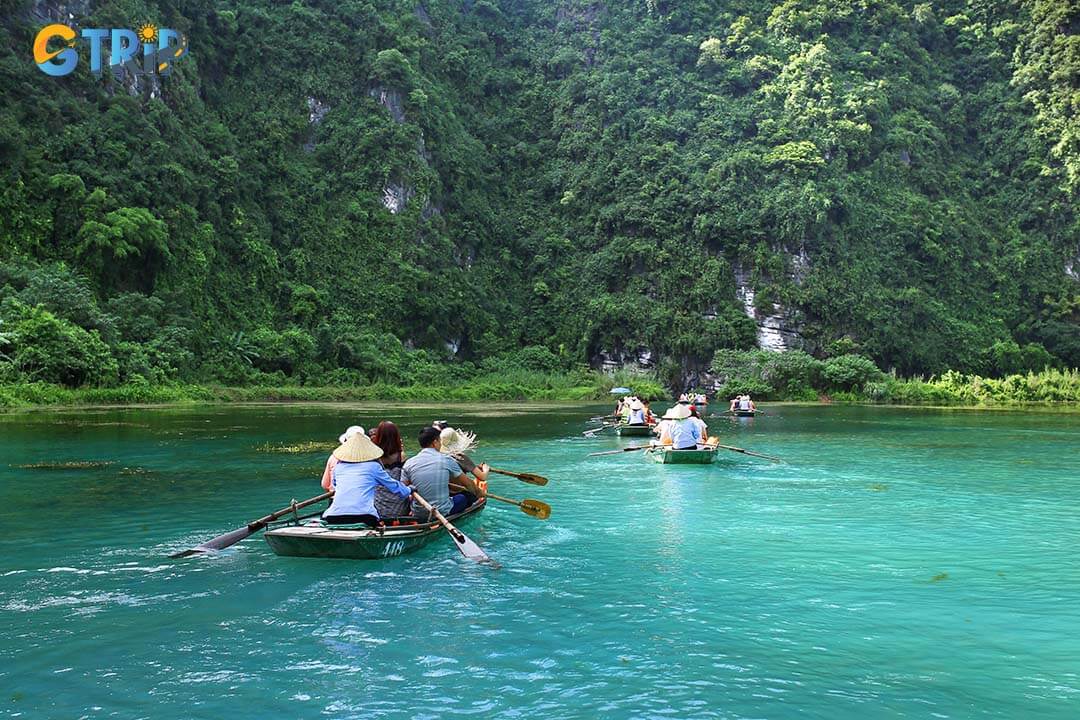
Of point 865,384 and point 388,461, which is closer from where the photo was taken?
point 388,461

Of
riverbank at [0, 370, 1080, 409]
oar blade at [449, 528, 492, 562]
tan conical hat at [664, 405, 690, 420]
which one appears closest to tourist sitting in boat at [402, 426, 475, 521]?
oar blade at [449, 528, 492, 562]

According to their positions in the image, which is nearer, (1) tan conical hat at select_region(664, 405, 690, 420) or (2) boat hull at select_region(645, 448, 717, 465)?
(1) tan conical hat at select_region(664, 405, 690, 420)

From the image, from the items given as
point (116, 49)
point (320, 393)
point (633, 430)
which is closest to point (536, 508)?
point (633, 430)

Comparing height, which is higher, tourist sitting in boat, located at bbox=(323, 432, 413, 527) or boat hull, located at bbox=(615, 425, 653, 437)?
tourist sitting in boat, located at bbox=(323, 432, 413, 527)

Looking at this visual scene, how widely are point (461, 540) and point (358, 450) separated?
1.50 metres

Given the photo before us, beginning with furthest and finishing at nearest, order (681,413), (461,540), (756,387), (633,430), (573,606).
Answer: (756,387) < (633,430) < (681,413) < (461,540) < (573,606)

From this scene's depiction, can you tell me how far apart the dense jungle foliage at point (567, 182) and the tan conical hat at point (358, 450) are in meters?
41.9

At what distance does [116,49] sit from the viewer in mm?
57469

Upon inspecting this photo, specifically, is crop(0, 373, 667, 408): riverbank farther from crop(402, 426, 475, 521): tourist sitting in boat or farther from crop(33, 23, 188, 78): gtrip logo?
crop(402, 426, 475, 521): tourist sitting in boat

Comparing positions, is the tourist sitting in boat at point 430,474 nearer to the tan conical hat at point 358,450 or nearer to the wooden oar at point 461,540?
the wooden oar at point 461,540

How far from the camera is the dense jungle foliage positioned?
5453 cm

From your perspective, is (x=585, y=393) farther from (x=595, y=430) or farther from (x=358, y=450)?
(x=358, y=450)

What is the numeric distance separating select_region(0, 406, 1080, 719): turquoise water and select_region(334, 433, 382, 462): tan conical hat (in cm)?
112

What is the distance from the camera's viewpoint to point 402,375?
5600 centimetres
